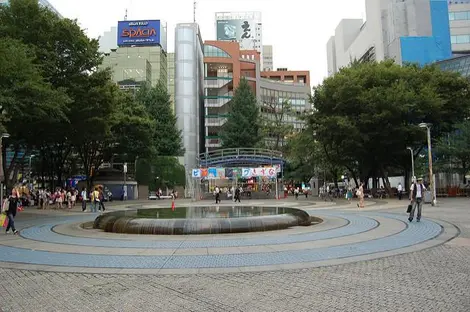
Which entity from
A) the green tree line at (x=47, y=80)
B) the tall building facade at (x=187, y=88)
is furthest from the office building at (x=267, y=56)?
the green tree line at (x=47, y=80)

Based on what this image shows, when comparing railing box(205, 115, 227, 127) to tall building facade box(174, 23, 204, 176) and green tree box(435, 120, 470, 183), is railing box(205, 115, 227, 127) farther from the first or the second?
green tree box(435, 120, 470, 183)

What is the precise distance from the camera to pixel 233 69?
88.3 metres

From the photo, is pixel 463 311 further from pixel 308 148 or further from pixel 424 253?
pixel 308 148

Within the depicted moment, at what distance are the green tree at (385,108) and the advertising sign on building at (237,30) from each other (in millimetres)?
116434

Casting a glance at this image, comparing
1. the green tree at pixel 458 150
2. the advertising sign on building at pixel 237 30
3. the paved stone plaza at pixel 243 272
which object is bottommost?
the paved stone plaza at pixel 243 272

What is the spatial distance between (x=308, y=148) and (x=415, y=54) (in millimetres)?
38695

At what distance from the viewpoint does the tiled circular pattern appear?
945 centimetres

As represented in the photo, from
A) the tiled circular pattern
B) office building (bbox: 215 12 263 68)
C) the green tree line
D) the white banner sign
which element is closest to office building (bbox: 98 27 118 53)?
office building (bbox: 215 12 263 68)

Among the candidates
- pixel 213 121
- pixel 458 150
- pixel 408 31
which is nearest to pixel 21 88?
pixel 458 150

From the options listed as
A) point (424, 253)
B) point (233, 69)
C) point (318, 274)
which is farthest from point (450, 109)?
point (233, 69)

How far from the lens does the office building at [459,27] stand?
8693 cm

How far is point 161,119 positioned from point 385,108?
38.6 meters

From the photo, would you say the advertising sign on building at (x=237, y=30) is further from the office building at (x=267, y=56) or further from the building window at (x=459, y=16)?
the building window at (x=459, y=16)

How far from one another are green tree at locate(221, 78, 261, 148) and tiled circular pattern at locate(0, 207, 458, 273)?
55.9 meters
